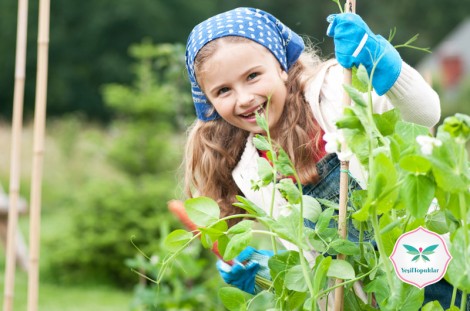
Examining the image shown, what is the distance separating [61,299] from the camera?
4.94 m

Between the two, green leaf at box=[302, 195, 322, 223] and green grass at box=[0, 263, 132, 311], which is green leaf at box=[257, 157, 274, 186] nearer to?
green leaf at box=[302, 195, 322, 223]

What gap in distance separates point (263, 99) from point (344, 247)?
0.51 metres

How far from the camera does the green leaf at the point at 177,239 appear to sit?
1.26m

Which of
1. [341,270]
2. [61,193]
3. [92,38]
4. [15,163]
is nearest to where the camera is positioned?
[341,270]

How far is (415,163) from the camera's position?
99 cm

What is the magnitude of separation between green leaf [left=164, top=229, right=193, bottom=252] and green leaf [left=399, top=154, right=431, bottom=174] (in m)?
0.38

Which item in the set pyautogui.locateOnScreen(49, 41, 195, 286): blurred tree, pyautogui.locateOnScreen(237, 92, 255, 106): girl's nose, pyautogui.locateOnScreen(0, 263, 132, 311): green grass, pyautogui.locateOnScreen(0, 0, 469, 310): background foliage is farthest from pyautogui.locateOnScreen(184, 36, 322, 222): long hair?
pyautogui.locateOnScreen(0, 263, 132, 311): green grass

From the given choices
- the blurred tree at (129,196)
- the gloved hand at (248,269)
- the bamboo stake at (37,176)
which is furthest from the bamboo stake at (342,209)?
the blurred tree at (129,196)

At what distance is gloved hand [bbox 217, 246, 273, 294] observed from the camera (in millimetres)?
1747

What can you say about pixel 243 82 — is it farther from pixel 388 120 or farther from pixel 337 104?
pixel 388 120

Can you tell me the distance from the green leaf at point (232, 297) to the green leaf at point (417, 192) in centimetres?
37

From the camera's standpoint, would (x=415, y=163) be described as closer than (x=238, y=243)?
Yes

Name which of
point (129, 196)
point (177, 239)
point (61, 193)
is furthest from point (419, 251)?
point (61, 193)

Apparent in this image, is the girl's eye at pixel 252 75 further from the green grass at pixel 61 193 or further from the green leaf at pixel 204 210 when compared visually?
the green grass at pixel 61 193
